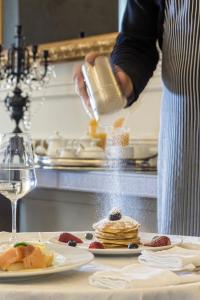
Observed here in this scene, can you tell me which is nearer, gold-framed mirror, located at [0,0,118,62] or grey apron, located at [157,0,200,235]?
grey apron, located at [157,0,200,235]

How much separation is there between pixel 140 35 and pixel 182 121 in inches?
8.8

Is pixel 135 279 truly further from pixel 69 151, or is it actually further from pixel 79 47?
pixel 79 47

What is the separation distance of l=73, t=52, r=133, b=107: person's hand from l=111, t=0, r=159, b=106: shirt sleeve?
0.31 ft

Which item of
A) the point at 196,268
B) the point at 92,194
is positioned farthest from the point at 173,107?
the point at 92,194

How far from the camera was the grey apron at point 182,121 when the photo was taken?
121 centimetres

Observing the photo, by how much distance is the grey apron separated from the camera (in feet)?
3.97

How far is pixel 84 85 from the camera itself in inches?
42.5

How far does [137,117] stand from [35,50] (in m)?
0.52

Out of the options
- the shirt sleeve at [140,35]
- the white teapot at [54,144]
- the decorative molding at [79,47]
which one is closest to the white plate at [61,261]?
the shirt sleeve at [140,35]

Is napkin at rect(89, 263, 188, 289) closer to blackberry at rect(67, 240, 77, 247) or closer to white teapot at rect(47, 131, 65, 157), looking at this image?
blackberry at rect(67, 240, 77, 247)

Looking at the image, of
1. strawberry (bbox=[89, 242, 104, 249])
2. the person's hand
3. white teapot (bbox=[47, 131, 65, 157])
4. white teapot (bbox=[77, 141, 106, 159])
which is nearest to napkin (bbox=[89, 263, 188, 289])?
strawberry (bbox=[89, 242, 104, 249])

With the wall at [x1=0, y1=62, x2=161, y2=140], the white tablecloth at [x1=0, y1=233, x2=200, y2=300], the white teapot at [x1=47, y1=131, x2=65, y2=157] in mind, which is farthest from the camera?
the wall at [x1=0, y1=62, x2=161, y2=140]

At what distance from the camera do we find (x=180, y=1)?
125 centimetres

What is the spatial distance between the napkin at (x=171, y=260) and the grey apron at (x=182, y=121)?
0.45 m
